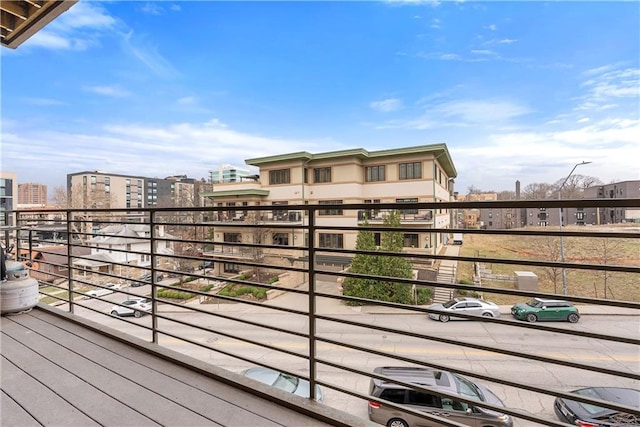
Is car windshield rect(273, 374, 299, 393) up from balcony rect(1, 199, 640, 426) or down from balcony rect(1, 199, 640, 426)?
down

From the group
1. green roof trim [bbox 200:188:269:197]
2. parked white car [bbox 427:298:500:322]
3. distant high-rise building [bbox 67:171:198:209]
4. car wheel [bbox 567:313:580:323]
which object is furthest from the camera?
distant high-rise building [bbox 67:171:198:209]

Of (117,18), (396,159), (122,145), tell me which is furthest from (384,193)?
(122,145)

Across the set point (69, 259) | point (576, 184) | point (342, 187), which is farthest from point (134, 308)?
point (342, 187)

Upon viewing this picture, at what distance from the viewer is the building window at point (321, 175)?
15497mm

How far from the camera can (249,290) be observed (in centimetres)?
1075

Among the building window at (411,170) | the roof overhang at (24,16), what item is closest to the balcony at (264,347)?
the roof overhang at (24,16)

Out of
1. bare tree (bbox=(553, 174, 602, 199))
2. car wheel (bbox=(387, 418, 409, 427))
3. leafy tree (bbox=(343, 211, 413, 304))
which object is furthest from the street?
bare tree (bbox=(553, 174, 602, 199))

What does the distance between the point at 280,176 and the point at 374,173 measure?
4933 millimetres

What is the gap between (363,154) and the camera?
1447cm

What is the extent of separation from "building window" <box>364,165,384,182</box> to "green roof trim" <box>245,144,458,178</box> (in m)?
0.59

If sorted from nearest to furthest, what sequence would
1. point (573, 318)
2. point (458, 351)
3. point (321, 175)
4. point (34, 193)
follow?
point (573, 318)
point (458, 351)
point (321, 175)
point (34, 193)

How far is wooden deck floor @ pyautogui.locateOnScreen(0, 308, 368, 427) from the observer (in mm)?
1265

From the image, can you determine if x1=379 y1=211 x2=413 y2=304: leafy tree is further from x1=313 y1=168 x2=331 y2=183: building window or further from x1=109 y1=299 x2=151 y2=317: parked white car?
x1=313 y1=168 x2=331 y2=183: building window

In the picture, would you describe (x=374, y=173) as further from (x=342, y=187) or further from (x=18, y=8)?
(x=18, y=8)
